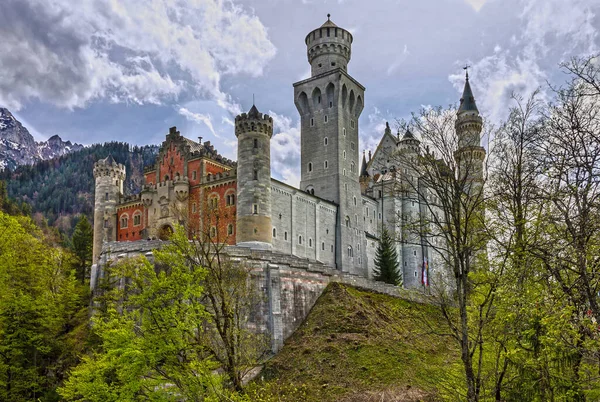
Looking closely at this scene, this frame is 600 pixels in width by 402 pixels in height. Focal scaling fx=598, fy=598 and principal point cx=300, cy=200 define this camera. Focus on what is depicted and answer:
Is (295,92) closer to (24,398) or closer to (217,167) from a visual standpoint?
(217,167)

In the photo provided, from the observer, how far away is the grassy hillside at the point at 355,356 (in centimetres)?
3266

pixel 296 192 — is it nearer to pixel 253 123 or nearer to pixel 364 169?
pixel 253 123

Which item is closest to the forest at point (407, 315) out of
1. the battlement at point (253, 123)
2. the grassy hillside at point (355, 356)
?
the grassy hillside at point (355, 356)

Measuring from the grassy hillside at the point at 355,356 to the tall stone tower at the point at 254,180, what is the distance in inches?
328

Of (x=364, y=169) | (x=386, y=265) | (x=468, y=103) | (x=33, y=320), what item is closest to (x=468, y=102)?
(x=468, y=103)

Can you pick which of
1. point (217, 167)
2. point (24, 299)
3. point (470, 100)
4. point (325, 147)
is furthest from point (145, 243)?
point (470, 100)

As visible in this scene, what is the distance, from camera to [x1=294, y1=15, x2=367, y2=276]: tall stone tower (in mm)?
62906

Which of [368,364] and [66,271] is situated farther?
[66,271]

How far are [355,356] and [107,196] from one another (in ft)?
117

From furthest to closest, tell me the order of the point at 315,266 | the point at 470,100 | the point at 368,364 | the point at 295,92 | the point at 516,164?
the point at 470,100 → the point at 295,92 → the point at 315,266 → the point at 368,364 → the point at 516,164

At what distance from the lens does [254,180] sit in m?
50.2

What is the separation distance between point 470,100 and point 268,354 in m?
53.4

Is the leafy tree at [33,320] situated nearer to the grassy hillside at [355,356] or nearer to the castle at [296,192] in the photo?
the castle at [296,192]

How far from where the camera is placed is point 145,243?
41688 mm
